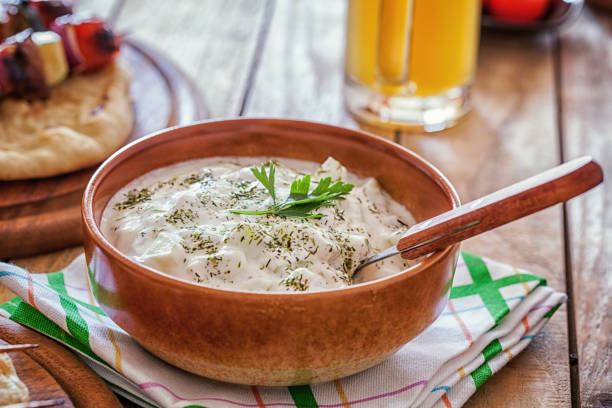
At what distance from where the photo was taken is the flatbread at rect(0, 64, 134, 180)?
2072mm

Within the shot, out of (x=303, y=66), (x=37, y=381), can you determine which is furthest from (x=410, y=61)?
(x=37, y=381)

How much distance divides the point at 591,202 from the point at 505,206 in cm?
116

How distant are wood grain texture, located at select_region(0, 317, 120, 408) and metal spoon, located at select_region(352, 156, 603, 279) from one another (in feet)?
2.01

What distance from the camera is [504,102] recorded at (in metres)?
2.94

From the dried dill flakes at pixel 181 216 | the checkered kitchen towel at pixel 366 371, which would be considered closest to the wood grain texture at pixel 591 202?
the checkered kitchen towel at pixel 366 371

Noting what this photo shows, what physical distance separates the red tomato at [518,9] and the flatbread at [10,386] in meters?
2.53

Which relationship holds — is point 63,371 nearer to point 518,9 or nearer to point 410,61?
point 410,61

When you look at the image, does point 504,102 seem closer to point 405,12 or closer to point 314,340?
point 405,12

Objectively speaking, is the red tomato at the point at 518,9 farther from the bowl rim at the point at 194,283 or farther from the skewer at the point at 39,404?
the skewer at the point at 39,404

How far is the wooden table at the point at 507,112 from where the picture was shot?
1676 millimetres

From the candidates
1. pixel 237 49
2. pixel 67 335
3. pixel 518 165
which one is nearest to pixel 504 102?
pixel 518 165

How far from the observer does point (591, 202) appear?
7.66 feet

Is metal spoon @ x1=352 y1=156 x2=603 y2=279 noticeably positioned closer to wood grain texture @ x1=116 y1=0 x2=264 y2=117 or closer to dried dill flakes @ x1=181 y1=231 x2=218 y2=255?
dried dill flakes @ x1=181 y1=231 x2=218 y2=255

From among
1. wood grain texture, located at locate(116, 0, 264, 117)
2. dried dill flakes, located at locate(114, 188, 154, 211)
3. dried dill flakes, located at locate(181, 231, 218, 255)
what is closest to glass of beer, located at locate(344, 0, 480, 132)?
wood grain texture, located at locate(116, 0, 264, 117)
